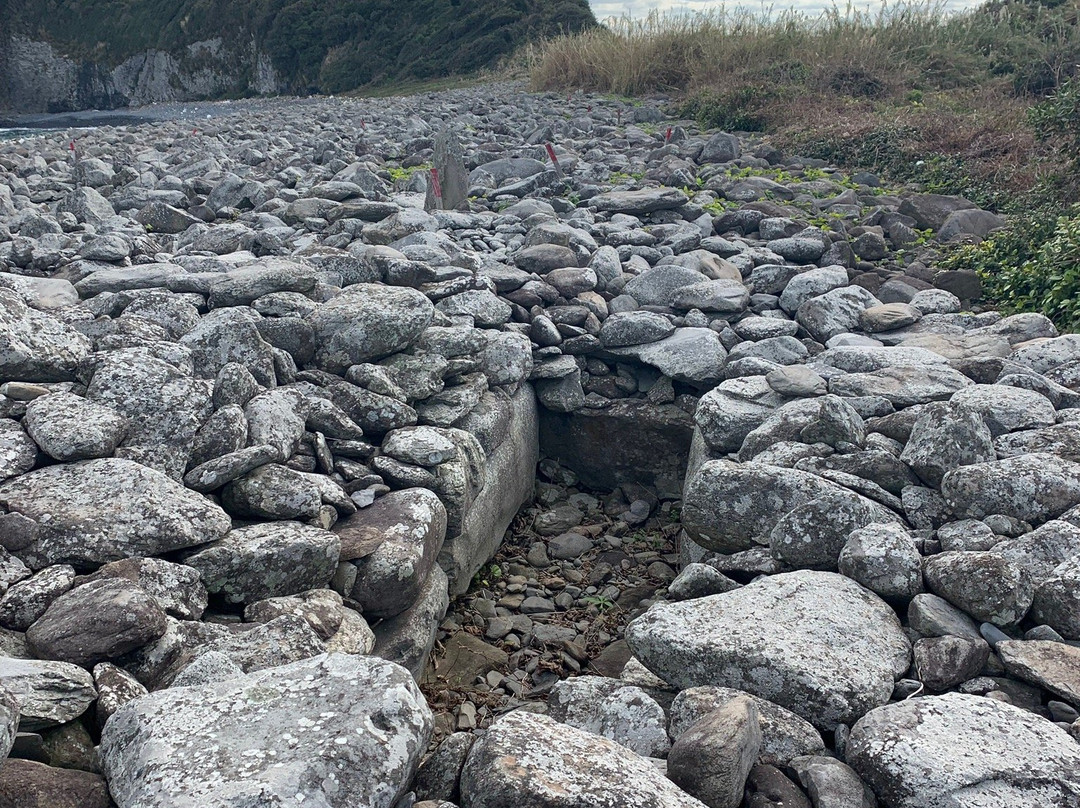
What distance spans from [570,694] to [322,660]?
92 cm

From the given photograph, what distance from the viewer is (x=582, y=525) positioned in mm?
5797

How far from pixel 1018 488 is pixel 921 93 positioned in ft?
37.2

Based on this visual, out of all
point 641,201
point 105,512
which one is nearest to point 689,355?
point 641,201

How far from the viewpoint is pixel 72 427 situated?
3.41m

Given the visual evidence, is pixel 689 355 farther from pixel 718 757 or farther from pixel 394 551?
pixel 718 757

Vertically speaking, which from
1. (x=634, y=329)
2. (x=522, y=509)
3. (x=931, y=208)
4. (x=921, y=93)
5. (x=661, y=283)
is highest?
(x=921, y=93)

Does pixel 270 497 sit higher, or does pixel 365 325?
pixel 365 325

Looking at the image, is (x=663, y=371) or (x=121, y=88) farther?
(x=121, y=88)

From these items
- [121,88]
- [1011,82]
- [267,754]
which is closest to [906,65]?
[1011,82]

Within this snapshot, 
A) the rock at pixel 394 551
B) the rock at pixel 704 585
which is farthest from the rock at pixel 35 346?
Result: the rock at pixel 704 585

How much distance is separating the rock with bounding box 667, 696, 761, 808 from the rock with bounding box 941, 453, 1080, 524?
5.58 ft

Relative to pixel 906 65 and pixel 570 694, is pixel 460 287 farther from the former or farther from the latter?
pixel 906 65

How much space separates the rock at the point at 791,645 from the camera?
2.78 meters

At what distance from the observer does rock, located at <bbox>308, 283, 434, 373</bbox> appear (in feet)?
16.2
